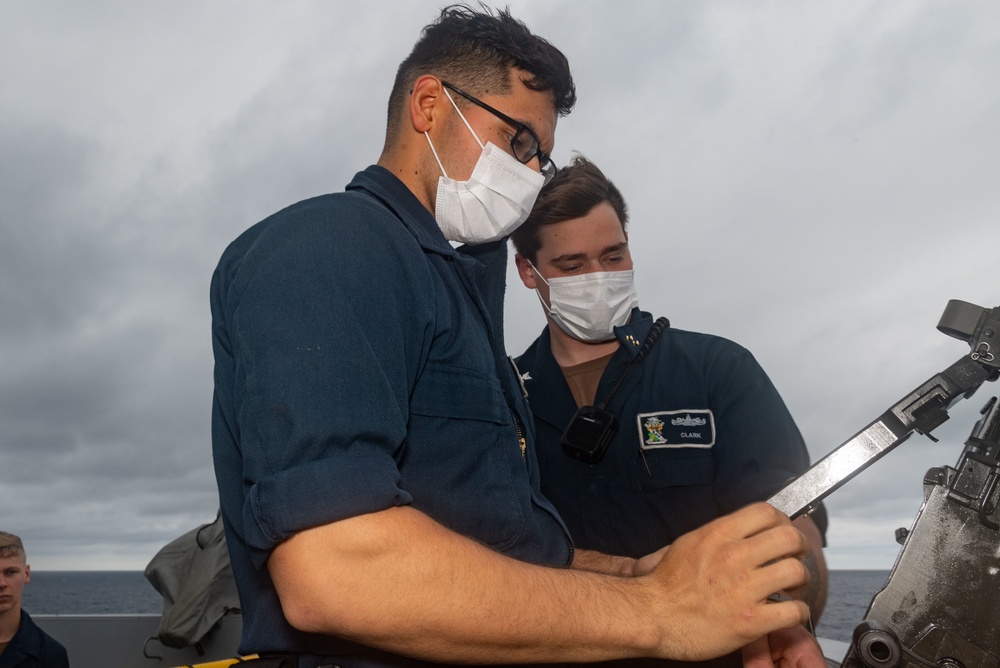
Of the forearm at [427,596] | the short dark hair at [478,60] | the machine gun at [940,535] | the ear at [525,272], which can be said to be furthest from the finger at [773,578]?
the ear at [525,272]

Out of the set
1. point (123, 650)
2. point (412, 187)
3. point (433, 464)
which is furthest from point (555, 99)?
point (123, 650)

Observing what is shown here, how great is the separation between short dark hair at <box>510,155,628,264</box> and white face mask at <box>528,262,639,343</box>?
30 cm

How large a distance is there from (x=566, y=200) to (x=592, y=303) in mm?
566

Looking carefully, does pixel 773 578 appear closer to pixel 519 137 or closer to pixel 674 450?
pixel 519 137

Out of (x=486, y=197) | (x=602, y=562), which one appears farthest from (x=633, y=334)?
(x=486, y=197)

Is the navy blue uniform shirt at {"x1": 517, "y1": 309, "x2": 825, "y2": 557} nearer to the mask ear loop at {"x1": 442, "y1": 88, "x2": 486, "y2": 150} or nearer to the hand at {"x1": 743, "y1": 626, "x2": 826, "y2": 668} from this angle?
the hand at {"x1": 743, "y1": 626, "x2": 826, "y2": 668}

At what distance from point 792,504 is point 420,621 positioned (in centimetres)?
98

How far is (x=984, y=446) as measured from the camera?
2.10 meters

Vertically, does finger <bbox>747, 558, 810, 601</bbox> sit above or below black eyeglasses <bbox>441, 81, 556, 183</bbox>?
below

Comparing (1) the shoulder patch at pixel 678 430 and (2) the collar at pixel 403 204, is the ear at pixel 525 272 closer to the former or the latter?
(1) the shoulder patch at pixel 678 430

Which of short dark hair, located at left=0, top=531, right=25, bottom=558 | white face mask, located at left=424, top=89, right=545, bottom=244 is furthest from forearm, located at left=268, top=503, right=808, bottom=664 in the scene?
short dark hair, located at left=0, top=531, right=25, bottom=558

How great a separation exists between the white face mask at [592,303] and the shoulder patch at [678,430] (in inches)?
25.9

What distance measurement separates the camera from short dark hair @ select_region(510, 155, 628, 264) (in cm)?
445

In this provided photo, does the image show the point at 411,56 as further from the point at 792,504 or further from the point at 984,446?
the point at 984,446
